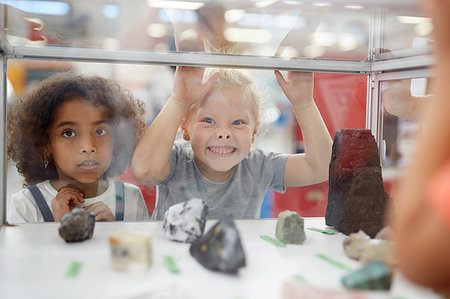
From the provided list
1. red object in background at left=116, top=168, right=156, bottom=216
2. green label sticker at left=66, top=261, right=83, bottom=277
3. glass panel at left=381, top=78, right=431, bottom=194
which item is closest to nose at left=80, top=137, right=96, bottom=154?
red object in background at left=116, top=168, right=156, bottom=216

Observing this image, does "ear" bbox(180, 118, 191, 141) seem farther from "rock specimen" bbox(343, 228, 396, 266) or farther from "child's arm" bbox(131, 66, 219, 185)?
"rock specimen" bbox(343, 228, 396, 266)

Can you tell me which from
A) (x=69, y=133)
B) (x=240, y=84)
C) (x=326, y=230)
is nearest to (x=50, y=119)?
(x=69, y=133)

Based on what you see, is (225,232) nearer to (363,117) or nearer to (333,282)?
(333,282)

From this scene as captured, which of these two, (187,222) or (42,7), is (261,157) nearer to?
(187,222)

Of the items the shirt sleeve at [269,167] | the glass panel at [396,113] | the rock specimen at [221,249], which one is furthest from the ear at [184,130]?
the glass panel at [396,113]

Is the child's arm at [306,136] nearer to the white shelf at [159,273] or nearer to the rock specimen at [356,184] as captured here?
the rock specimen at [356,184]

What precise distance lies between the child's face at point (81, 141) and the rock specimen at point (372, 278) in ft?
2.43

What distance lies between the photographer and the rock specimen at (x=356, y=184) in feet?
3.29

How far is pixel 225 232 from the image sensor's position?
75 centimetres

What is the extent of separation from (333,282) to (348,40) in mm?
806

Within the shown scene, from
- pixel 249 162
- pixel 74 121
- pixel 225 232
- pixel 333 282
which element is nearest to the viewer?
pixel 333 282

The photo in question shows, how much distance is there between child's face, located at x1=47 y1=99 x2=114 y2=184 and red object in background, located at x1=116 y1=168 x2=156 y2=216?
6cm

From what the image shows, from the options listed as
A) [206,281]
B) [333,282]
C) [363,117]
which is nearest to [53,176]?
[206,281]

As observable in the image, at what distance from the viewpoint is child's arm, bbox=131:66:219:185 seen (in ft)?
3.81
